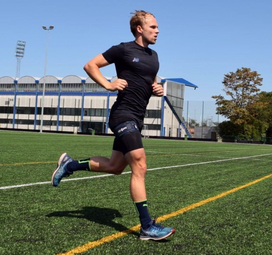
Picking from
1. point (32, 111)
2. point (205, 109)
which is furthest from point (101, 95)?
point (205, 109)

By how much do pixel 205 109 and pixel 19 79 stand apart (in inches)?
1535

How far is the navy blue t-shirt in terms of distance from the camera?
356cm

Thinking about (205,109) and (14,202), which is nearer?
(14,202)

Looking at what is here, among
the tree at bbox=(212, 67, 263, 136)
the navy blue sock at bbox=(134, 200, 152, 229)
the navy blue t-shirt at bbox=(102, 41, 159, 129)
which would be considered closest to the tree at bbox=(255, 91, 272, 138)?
the tree at bbox=(212, 67, 263, 136)

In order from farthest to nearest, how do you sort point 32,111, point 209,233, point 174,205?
point 32,111, point 174,205, point 209,233

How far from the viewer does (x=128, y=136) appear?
344 cm

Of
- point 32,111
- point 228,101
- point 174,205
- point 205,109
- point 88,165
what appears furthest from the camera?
point 32,111

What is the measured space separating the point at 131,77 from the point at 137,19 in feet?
1.85

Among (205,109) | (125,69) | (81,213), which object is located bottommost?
(81,213)

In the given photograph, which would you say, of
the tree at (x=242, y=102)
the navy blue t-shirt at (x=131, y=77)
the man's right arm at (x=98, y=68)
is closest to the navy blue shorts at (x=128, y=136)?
the navy blue t-shirt at (x=131, y=77)

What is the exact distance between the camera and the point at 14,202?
4445mm

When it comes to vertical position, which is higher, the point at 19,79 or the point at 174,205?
the point at 19,79

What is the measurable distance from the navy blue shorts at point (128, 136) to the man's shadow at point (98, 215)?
720 millimetres

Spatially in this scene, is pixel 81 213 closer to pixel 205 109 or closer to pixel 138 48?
pixel 138 48
